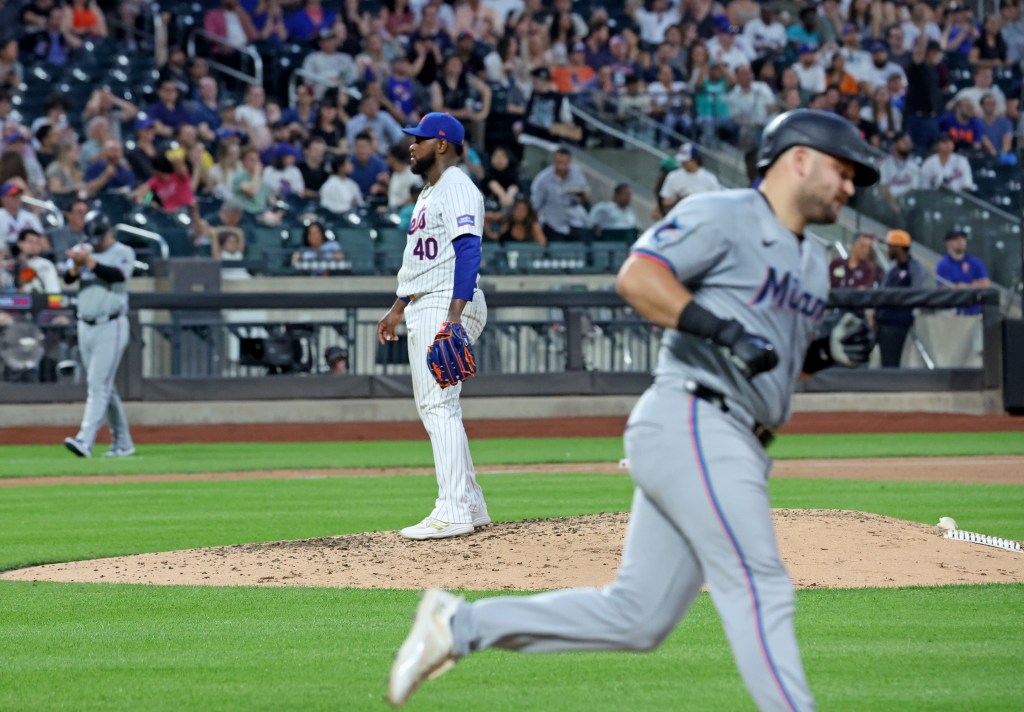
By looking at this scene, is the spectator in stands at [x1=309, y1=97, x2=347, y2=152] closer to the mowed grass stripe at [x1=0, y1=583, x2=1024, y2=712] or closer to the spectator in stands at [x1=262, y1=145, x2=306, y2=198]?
the spectator in stands at [x1=262, y1=145, x2=306, y2=198]

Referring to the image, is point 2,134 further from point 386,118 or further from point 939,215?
point 939,215

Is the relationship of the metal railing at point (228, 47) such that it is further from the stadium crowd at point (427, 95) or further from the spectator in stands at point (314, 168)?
the spectator in stands at point (314, 168)

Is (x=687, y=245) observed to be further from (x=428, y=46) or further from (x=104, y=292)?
(x=428, y=46)

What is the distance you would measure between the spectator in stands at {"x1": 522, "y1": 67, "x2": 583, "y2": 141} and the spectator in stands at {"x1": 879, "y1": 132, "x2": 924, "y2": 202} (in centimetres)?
451

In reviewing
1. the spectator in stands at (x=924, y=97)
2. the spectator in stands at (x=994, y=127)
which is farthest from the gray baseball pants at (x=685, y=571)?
the spectator in stands at (x=994, y=127)

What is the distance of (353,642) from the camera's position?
612 cm

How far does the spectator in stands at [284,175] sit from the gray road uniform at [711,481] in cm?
1739

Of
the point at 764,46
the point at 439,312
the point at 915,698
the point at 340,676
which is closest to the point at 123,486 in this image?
the point at 439,312

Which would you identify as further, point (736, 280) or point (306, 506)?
point (306, 506)

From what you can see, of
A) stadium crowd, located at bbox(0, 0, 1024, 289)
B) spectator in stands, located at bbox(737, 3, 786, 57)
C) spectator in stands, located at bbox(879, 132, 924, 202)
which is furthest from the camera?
spectator in stands, located at bbox(737, 3, 786, 57)

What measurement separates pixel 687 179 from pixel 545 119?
3068mm

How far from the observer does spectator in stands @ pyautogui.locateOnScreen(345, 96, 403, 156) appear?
22.0 metres

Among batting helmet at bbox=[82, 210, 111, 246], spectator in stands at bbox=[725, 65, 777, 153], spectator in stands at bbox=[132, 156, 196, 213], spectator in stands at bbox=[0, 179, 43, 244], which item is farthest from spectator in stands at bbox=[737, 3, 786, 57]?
batting helmet at bbox=[82, 210, 111, 246]

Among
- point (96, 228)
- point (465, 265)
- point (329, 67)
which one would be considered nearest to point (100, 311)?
point (96, 228)
